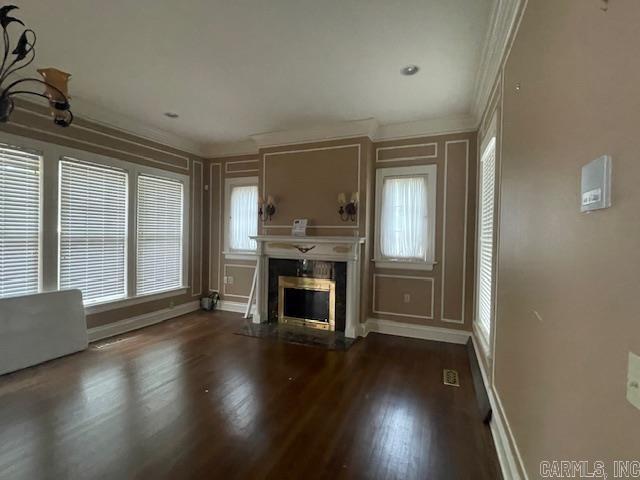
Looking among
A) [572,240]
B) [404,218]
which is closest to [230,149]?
[404,218]

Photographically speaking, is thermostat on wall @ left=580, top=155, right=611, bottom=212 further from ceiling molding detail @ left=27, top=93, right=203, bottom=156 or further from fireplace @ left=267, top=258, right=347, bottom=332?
ceiling molding detail @ left=27, top=93, right=203, bottom=156

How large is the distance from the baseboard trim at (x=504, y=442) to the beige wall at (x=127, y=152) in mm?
4402

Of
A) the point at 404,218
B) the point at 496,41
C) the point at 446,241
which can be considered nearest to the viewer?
the point at 496,41

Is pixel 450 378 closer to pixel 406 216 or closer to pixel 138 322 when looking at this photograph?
pixel 406 216

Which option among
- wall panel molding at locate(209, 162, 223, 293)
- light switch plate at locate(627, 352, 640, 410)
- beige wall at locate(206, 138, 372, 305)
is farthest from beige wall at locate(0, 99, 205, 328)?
light switch plate at locate(627, 352, 640, 410)

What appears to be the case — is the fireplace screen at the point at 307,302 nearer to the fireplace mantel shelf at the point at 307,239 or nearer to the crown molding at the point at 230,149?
the fireplace mantel shelf at the point at 307,239

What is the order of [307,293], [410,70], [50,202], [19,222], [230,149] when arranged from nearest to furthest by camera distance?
[410,70] < [19,222] < [50,202] < [307,293] < [230,149]

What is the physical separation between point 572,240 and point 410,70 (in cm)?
235

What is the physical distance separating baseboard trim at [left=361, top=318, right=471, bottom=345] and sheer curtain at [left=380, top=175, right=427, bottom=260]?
3.10ft

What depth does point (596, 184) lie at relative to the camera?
85 centimetres

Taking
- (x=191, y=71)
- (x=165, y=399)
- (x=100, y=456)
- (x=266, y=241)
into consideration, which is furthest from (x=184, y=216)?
(x=100, y=456)

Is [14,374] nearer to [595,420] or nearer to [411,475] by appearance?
[411,475]

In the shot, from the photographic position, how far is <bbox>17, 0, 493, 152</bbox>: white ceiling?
6.72ft

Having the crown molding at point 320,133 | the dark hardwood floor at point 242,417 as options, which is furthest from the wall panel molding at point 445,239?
the crown molding at point 320,133
